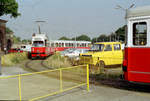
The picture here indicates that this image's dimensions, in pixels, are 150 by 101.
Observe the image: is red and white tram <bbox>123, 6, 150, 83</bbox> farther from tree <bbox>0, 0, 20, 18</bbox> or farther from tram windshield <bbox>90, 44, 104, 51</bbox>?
tree <bbox>0, 0, 20, 18</bbox>

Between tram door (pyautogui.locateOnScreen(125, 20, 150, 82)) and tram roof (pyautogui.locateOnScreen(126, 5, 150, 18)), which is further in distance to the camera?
tram roof (pyautogui.locateOnScreen(126, 5, 150, 18))

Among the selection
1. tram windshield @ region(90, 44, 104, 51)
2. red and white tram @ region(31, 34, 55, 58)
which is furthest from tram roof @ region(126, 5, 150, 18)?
red and white tram @ region(31, 34, 55, 58)

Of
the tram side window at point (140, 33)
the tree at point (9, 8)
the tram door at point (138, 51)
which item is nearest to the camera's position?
the tram door at point (138, 51)

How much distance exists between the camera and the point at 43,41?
92.3 feet

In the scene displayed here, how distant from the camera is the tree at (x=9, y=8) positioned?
1420 inches

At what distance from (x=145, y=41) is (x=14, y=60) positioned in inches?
763

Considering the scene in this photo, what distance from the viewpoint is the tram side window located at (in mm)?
7926

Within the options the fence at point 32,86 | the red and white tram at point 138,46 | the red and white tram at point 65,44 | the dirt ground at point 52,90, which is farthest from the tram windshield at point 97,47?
the red and white tram at point 65,44

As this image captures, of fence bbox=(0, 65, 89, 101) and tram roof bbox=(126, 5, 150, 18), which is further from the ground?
tram roof bbox=(126, 5, 150, 18)

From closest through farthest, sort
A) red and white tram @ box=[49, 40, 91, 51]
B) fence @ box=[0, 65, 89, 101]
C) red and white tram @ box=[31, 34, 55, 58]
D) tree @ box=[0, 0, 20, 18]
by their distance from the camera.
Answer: fence @ box=[0, 65, 89, 101] → red and white tram @ box=[31, 34, 55, 58] → tree @ box=[0, 0, 20, 18] → red and white tram @ box=[49, 40, 91, 51]

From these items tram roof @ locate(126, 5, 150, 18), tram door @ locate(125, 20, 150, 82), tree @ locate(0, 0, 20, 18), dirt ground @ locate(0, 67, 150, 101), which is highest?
tree @ locate(0, 0, 20, 18)

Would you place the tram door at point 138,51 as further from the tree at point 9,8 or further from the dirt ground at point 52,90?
the tree at point 9,8

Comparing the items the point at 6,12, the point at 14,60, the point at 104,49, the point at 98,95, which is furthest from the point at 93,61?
the point at 6,12

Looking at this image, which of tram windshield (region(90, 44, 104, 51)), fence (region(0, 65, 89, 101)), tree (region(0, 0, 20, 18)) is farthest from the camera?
tree (region(0, 0, 20, 18))
